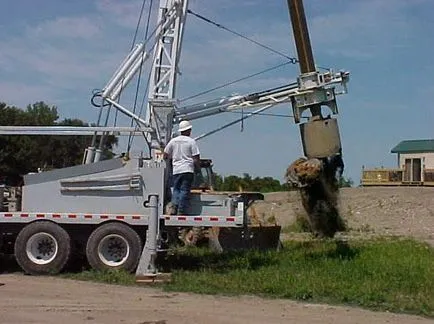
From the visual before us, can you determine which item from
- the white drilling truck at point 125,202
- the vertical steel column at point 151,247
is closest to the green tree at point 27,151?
the white drilling truck at point 125,202

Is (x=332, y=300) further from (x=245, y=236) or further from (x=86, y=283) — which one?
(x=245, y=236)

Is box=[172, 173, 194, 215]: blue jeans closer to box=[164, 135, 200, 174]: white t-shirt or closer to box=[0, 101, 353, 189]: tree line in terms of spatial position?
box=[164, 135, 200, 174]: white t-shirt

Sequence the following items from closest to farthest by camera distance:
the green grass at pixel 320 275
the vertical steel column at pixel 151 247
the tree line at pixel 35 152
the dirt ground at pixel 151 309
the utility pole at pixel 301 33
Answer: the dirt ground at pixel 151 309 → the green grass at pixel 320 275 → the vertical steel column at pixel 151 247 → the utility pole at pixel 301 33 → the tree line at pixel 35 152

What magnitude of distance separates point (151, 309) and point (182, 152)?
4.54m

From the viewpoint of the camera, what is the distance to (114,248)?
1566 centimetres

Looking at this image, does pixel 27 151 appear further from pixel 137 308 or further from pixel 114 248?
pixel 137 308

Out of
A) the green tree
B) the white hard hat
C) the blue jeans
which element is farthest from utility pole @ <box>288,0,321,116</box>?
the green tree

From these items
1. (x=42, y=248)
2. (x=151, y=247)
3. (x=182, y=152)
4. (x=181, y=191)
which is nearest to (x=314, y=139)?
(x=182, y=152)

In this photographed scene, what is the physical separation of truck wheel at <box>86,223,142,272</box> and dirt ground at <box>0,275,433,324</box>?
1.54 m

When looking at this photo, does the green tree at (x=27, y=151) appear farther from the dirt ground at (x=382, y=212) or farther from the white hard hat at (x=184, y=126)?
the white hard hat at (x=184, y=126)

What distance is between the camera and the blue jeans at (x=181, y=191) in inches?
615

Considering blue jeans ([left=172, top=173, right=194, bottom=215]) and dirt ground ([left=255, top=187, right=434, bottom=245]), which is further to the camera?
dirt ground ([left=255, top=187, right=434, bottom=245])

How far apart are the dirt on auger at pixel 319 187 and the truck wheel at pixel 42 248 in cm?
465

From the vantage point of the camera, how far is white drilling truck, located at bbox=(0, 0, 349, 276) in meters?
15.5
